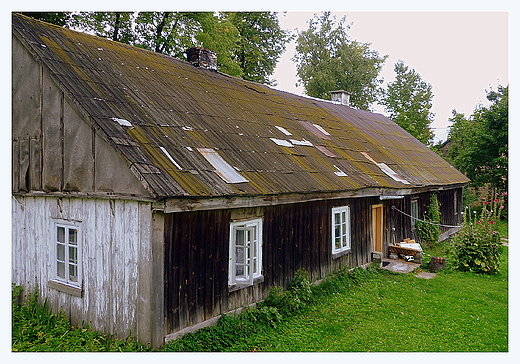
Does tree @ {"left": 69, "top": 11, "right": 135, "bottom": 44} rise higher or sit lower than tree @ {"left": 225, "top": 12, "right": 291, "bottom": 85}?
lower

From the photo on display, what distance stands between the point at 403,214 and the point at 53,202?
1076 centimetres

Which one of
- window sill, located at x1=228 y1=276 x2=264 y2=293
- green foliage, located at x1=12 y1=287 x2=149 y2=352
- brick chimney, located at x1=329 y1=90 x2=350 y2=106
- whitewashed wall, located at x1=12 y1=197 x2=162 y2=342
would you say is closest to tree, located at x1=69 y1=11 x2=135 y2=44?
brick chimney, located at x1=329 y1=90 x2=350 y2=106

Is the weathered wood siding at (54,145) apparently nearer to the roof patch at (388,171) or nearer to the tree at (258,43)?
the roof patch at (388,171)

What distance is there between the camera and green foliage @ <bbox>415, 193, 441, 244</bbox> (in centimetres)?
1542

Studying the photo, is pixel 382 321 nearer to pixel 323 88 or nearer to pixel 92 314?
pixel 92 314

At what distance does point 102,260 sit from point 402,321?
557cm

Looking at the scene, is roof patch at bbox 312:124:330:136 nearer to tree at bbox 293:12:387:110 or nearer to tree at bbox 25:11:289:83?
tree at bbox 25:11:289:83

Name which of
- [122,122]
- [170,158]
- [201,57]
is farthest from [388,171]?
[122,122]

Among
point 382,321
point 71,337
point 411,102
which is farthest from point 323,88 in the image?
point 71,337

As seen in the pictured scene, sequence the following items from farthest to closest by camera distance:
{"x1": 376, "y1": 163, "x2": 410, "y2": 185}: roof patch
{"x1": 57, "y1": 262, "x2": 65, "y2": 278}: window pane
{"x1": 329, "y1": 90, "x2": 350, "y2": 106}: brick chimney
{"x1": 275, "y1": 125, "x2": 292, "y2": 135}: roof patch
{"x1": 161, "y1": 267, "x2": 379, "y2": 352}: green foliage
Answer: {"x1": 329, "y1": 90, "x2": 350, "y2": 106}: brick chimney → {"x1": 376, "y1": 163, "x2": 410, "y2": 185}: roof patch → {"x1": 275, "y1": 125, "x2": 292, "y2": 135}: roof patch → {"x1": 57, "y1": 262, "x2": 65, "y2": 278}: window pane → {"x1": 161, "y1": 267, "x2": 379, "y2": 352}: green foliage

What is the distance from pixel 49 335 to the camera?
6859 millimetres

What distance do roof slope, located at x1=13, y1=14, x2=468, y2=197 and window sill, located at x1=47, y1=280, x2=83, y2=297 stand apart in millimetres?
2554

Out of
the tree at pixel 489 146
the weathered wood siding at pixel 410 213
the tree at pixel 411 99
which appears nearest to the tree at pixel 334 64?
the tree at pixel 411 99

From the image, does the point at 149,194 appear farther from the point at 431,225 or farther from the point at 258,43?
the point at 258,43
